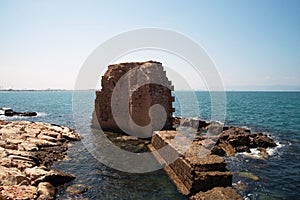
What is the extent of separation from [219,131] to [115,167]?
56.5ft

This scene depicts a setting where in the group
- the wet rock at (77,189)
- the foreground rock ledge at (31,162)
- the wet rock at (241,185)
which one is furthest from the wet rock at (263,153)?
the foreground rock ledge at (31,162)

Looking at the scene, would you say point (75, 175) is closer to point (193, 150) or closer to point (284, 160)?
point (193, 150)

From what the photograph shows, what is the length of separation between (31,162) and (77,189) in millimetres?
4526

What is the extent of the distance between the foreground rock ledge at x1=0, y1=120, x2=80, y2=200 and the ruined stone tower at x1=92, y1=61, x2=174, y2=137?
4939 millimetres

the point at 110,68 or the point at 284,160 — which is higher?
the point at 110,68

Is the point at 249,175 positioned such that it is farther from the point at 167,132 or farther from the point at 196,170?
the point at 167,132

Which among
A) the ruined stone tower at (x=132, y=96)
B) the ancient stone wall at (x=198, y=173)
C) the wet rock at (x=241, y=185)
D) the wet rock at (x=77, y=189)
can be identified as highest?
the ruined stone tower at (x=132, y=96)

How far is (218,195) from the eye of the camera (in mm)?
10758

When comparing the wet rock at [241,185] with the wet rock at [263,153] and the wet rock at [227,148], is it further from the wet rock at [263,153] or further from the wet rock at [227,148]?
the wet rock at [263,153]

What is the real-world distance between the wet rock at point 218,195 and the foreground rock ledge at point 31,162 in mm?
6858

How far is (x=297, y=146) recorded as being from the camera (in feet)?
79.5

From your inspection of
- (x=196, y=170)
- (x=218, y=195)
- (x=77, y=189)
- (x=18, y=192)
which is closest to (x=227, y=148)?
(x=196, y=170)

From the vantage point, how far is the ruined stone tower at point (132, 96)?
2359cm

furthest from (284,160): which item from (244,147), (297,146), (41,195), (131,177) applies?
(41,195)
